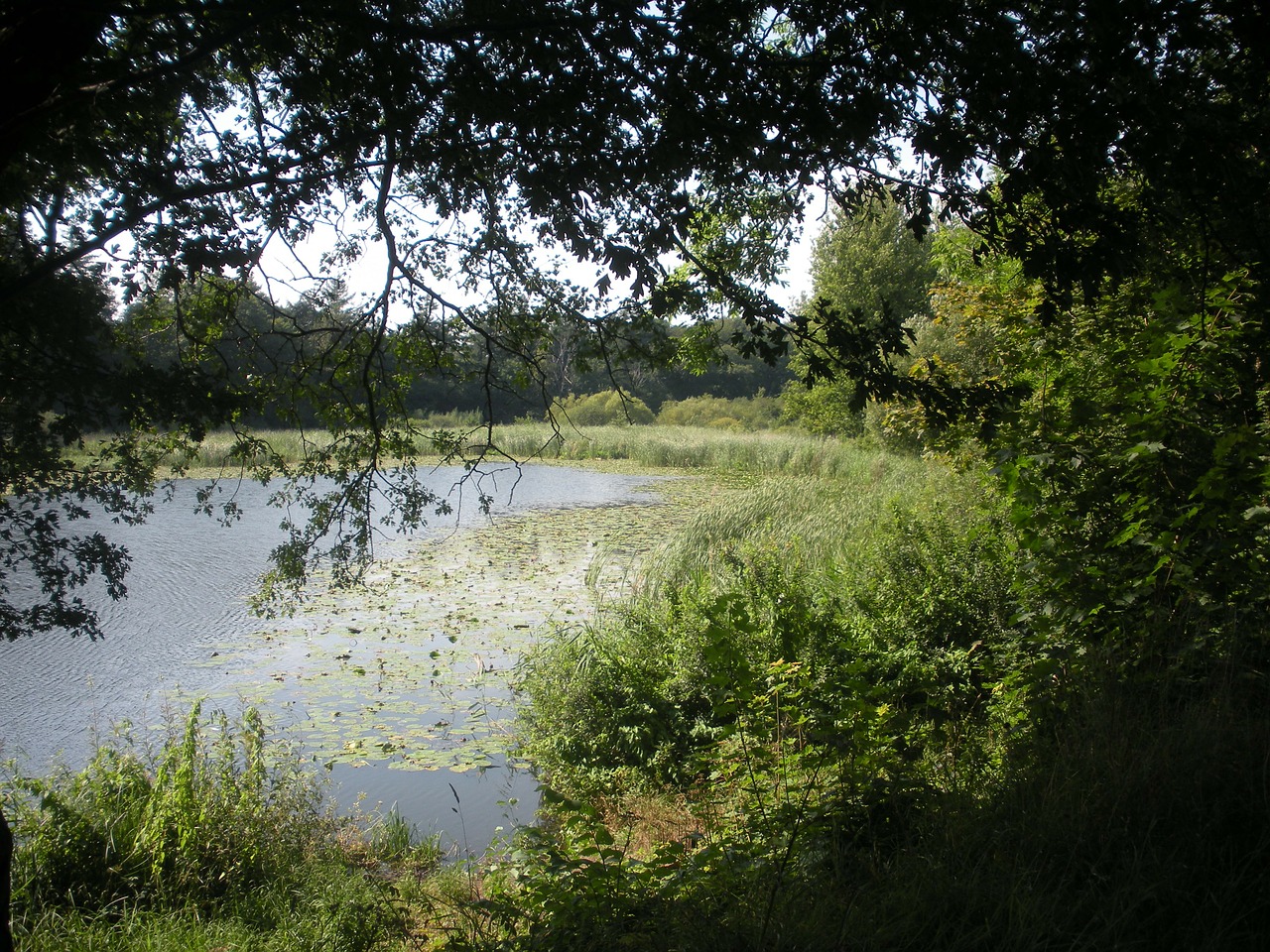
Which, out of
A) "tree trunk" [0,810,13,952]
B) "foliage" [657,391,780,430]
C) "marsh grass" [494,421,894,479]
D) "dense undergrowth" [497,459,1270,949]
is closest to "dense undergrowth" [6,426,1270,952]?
"dense undergrowth" [497,459,1270,949]

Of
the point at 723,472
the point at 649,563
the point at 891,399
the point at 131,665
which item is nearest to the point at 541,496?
the point at 723,472

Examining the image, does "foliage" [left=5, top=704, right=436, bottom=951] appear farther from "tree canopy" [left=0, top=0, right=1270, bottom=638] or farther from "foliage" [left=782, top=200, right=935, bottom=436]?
"foliage" [left=782, top=200, right=935, bottom=436]

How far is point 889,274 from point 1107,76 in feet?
72.9

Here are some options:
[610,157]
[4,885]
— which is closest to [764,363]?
[610,157]

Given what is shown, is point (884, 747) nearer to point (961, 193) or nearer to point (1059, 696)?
point (1059, 696)

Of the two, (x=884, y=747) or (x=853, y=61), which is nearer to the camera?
(x=853, y=61)

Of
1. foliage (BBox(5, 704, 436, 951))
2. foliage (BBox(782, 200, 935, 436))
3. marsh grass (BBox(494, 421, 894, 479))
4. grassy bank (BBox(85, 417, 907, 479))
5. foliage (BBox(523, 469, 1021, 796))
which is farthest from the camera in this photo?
foliage (BBox(782, 200, 935, 436))

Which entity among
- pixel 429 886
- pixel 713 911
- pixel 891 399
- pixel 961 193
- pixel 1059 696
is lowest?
pixel 429 886

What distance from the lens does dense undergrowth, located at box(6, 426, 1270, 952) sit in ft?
7.78

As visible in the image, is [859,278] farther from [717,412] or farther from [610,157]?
[610,157]

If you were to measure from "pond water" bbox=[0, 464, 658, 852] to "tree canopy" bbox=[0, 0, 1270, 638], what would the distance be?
1442 mm

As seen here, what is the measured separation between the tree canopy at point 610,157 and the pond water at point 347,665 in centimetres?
144

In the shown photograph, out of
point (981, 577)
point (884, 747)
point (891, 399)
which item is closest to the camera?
point (884, 747)

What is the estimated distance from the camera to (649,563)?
10406 mm
